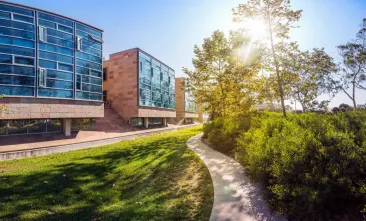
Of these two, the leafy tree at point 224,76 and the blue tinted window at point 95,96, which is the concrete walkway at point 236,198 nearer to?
the leafy tree at point 224,76

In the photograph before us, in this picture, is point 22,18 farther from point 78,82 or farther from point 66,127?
point 66,127

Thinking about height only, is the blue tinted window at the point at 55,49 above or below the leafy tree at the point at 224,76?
above

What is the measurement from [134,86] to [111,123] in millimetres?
Answer: 6782

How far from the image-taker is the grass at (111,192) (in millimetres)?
5232

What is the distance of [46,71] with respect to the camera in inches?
776

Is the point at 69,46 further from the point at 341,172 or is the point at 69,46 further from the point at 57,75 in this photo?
the point at 341,172

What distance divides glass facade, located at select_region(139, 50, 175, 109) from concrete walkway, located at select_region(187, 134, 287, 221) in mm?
27361

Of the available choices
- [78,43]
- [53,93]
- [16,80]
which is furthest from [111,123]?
[16,80]

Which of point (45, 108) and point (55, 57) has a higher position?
point (55, 57)

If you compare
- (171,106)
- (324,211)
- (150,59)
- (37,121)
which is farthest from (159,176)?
(171,106)

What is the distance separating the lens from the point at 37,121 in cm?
2016

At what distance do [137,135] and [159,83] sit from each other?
1579 centimetres

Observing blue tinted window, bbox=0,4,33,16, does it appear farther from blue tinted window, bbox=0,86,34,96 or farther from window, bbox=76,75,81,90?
window, bbox=76,75,81,90

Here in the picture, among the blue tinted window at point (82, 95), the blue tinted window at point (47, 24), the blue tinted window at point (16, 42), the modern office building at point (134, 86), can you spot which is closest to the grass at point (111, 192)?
the blue tinted window at point (16, 42)
